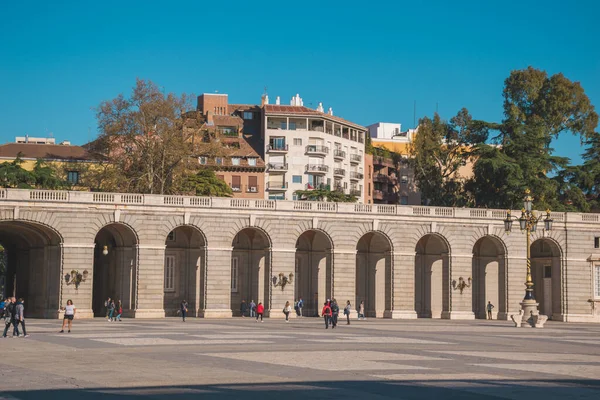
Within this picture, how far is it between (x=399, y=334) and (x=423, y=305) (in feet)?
102

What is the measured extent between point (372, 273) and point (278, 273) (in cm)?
969

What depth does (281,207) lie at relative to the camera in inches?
2704

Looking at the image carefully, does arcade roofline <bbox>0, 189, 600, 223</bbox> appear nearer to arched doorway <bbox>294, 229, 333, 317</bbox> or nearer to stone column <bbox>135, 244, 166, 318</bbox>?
stone column <bbox>135, 244, 166, 318</bbox>

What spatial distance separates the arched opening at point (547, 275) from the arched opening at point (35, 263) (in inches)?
1489

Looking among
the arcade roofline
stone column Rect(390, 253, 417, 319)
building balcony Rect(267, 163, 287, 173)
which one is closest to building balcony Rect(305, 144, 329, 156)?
building balcony Rect(267, 163, 287, 173)

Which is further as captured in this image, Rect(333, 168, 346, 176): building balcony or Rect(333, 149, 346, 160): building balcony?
Rect(333, 149, 346, 160): building balcony

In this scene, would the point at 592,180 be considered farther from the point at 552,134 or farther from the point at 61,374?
the point at 61,374

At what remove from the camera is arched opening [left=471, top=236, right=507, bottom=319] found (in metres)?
75.2

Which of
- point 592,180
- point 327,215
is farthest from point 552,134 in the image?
point 327,215

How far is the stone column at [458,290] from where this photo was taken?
7219 centimetres

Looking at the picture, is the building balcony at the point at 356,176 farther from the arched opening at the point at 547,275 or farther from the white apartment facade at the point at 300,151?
the arched opening at the point at 547,275

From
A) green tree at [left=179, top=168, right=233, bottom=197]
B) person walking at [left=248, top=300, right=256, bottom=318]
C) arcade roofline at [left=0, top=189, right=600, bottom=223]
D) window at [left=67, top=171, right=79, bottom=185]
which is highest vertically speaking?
window at [left=67, top=171, right=79, bottom=185]

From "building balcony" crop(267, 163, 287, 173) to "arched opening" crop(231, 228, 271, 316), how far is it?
33.6 metres

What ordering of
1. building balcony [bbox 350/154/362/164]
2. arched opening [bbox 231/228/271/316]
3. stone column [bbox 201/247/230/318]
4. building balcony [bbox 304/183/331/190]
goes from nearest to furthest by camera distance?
stone column [bbox 201/247/230/318] → arched opening [bbox 231/228/271/316] → building balcony [bbox 304/183/331/190] → building balcony [bbox 350/154/362/164]
